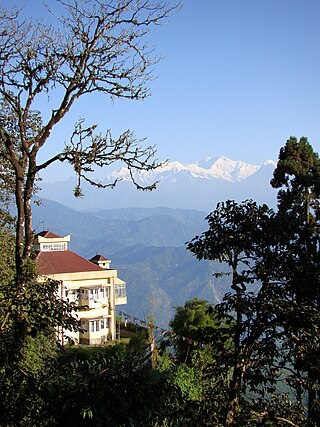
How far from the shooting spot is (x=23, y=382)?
12.7 feet

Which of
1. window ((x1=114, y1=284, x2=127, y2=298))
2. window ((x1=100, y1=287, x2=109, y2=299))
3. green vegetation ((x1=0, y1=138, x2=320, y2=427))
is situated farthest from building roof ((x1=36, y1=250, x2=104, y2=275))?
green vegetation ((x1=0, y1=138, x2=320, y2=427))

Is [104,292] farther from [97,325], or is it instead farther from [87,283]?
[97,325]

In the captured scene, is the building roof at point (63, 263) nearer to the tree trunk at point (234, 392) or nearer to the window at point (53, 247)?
the window at point (53, 247)

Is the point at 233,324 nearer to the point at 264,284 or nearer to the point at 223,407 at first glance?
the point at 264,284

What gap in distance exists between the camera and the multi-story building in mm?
21828

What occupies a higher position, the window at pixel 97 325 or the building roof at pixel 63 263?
the building roof at pixel 63 263

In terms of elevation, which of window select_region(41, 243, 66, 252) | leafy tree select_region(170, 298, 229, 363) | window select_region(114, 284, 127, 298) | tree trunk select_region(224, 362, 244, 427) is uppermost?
window select_region(41, 243, 66, 252)

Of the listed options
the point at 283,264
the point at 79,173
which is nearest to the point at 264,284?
the point at 283,264

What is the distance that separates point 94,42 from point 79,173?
1277 mm

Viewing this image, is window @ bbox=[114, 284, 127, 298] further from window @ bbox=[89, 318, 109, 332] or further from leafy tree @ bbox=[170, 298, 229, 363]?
leafy tree @ bbox=[170, 298, 229, 363]

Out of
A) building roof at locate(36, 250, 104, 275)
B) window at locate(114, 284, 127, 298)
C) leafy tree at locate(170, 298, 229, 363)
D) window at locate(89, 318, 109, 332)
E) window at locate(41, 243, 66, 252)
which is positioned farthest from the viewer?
window at locate(114, 284, 127, 298)

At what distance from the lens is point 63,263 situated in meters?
22.4

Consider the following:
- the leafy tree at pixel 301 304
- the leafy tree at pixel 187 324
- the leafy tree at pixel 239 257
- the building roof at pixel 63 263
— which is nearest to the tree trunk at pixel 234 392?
the leafy tree at pixel 239 257

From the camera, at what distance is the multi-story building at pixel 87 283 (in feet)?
71.6
